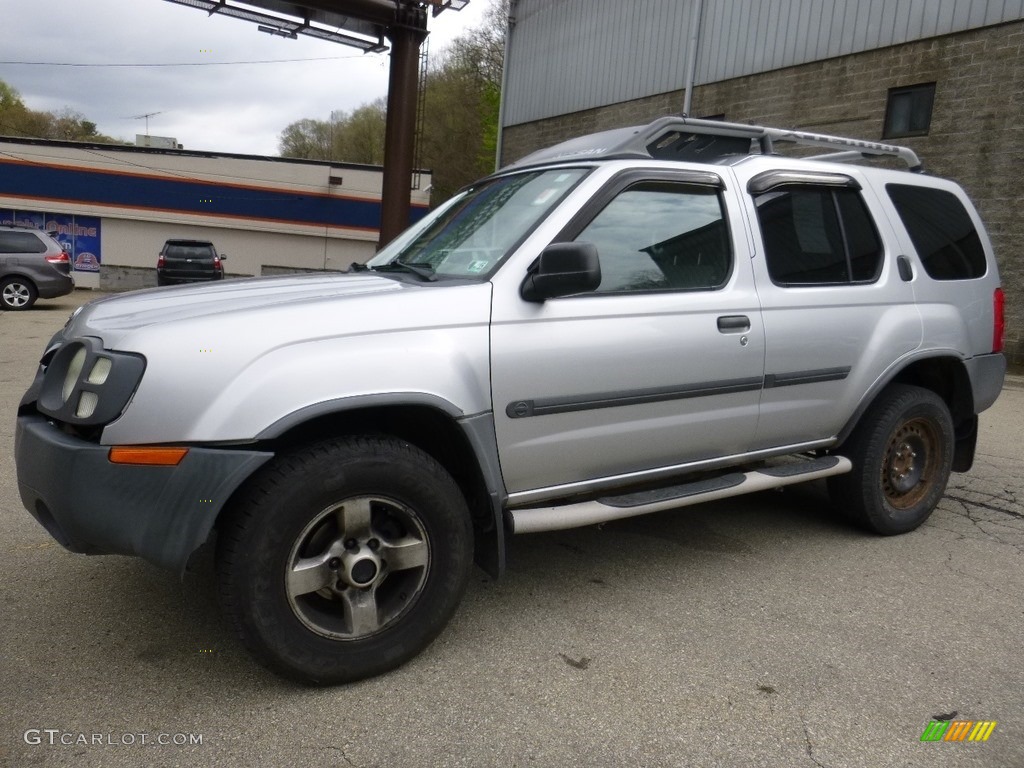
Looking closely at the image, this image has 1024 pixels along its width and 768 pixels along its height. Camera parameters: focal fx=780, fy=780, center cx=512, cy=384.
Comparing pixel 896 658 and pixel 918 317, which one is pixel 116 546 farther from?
pixel 918 317

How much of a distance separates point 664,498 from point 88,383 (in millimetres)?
2196

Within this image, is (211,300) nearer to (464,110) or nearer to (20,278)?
(20,278)

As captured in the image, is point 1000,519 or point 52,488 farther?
point 1000,519

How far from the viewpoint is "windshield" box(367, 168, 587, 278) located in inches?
123

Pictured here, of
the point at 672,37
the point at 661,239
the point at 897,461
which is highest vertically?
the point at 672,37

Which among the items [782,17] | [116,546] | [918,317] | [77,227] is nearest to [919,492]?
[918,317]

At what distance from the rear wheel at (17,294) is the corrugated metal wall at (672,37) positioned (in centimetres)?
1271

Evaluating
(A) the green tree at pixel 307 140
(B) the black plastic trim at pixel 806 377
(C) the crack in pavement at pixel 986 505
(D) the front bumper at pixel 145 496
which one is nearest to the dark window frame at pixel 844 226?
(B) the black plastic trim at pixel 806 377

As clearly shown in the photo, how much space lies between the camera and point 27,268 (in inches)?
624

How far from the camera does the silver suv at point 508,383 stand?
7.86 ft

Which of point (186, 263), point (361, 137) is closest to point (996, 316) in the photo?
point (186, 263)

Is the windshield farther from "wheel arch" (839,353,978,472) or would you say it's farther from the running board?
"wheel arch" (839,353,978,472)

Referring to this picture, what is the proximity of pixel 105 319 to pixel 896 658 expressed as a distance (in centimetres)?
315

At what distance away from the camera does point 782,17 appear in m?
14.4
